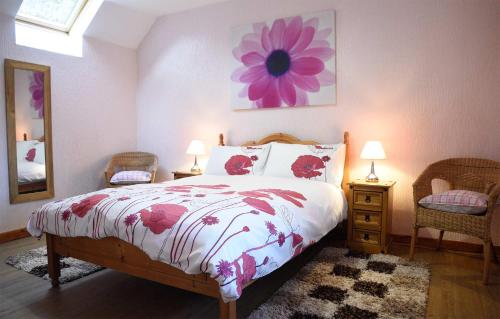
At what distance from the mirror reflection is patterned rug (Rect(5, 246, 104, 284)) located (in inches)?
37.0

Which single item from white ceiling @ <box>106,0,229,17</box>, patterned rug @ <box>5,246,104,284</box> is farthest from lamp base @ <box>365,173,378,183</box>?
white ceiling @ <box>106,0,229,17</box>

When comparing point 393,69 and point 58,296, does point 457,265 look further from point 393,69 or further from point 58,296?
point 58,296

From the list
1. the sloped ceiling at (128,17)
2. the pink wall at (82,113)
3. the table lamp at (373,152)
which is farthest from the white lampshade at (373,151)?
the pink wall at (82,113)

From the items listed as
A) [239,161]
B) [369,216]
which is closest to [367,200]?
[369,216]

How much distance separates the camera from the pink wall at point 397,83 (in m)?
2.97

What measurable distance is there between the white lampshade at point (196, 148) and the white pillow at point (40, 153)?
5.12ft

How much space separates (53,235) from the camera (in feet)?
7.96

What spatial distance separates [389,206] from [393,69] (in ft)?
4.18

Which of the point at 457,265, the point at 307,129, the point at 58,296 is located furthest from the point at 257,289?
the point at 307,129

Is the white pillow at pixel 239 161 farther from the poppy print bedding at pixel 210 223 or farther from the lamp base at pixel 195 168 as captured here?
the poppy print bedding at pixel 210 223

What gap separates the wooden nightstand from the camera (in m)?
2.99

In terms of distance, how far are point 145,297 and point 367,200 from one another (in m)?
1.96

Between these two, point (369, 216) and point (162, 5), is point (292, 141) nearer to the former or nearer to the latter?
point (369, 216)

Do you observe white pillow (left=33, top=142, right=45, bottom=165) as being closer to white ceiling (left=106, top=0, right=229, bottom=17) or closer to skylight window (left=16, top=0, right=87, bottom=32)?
skylight window (left=16, top=0, right=87, bottom=32)
